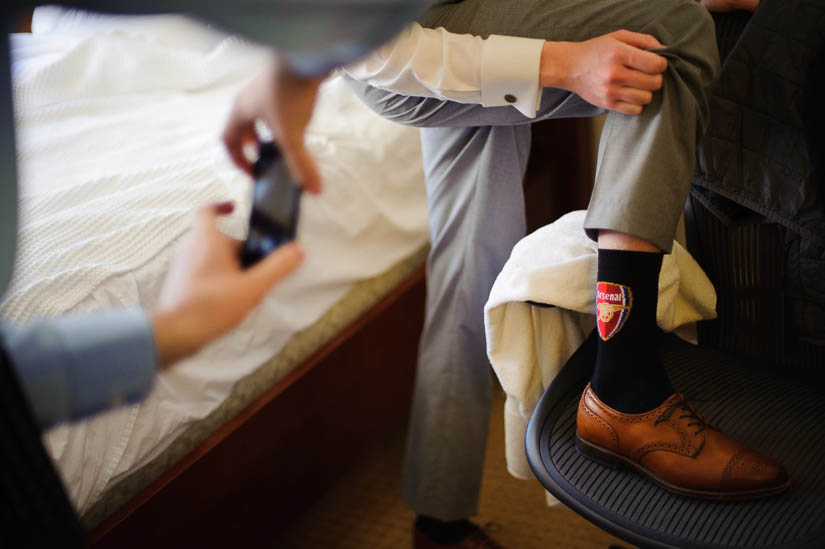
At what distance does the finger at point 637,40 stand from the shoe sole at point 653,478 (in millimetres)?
344

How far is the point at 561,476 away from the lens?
0.64 m

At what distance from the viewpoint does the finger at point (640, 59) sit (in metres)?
0.60

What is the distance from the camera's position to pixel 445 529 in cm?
100

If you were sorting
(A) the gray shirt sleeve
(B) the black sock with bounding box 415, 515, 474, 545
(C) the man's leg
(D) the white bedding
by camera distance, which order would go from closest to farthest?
1. (A) the gray shirt sleeve
2. (D) the white bedding
3. (C) the man's leg
4. (B) the black sock with bounding box 415, 515, 474, 545

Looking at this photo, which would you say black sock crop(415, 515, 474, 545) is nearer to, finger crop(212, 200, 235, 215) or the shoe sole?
the shoe sole

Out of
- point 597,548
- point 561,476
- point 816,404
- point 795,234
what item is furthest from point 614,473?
point 597,548

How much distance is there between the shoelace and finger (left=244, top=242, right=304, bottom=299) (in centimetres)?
40

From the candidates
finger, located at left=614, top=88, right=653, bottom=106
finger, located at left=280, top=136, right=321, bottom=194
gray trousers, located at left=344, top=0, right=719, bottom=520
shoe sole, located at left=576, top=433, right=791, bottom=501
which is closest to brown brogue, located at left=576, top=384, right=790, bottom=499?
shoe sole, located at left=576, top=433, right=791, bottom=501

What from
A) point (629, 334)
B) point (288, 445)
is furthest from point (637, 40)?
point (288, 445)

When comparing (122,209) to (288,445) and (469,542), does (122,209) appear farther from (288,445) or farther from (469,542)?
(469,542)

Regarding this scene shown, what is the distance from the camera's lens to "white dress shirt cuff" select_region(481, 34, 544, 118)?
63 centimetres

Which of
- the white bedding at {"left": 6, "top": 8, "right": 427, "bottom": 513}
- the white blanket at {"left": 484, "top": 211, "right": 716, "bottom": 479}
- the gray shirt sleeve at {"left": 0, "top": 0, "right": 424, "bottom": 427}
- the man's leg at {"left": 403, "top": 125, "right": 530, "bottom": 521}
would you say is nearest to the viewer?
the gray shirt sleeve at {"left": 0, "top": 0, "right": 424, "bottom": 427}

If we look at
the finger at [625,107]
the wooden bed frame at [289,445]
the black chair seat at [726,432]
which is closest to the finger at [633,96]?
the finger at [625,107]

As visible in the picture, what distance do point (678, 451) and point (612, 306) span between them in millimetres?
134
